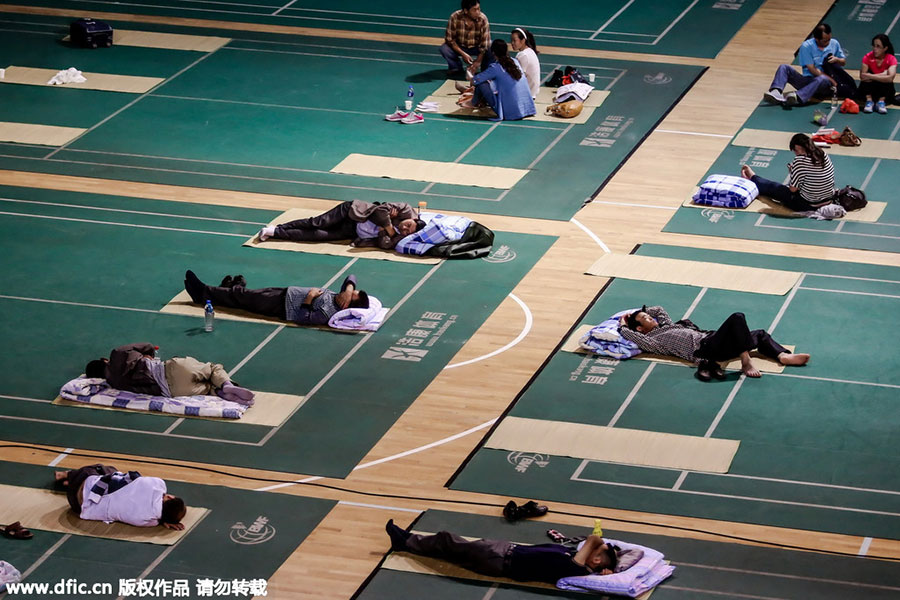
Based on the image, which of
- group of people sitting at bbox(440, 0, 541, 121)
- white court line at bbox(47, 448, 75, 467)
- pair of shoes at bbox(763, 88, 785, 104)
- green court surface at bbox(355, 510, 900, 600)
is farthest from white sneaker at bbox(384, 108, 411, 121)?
green court surface at bbox(355, 510, 900, 600)

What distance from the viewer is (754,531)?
1279 centimetres

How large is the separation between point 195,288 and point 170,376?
218 centimetres

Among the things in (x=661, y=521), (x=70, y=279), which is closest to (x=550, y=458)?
(x=661, y=521)

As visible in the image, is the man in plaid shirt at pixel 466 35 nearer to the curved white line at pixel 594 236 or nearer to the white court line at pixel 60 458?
the curved white line at pixel 594 236

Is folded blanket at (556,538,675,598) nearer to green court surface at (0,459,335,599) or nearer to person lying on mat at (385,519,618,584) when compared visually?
person lying on mat at (385,519,618,584)

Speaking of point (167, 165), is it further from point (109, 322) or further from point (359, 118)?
point (109, 322)

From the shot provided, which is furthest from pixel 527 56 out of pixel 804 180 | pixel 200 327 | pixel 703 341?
pixel 703 341

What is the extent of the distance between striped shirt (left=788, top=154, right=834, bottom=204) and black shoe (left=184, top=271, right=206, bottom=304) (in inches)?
289

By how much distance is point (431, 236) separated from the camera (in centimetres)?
1825

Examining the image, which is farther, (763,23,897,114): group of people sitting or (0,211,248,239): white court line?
(763,23,897,114): group of people sitting

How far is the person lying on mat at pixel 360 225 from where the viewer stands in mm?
18312

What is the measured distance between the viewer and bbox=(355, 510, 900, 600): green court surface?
471 inches

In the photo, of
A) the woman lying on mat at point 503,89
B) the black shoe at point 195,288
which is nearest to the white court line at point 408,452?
the black shoe at point 195,288

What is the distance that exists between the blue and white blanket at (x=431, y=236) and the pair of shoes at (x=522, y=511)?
5.72 metres
